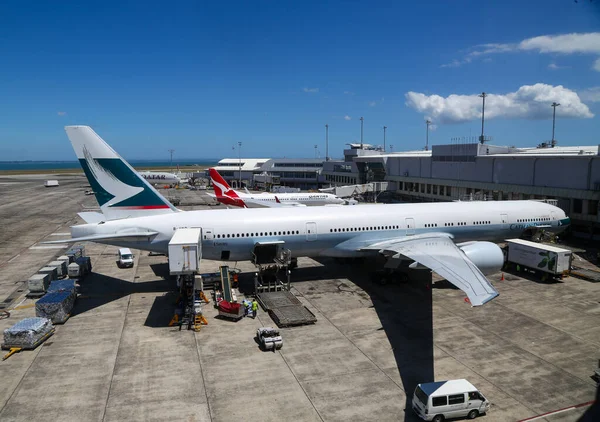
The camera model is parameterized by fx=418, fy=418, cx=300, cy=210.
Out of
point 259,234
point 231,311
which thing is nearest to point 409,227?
point 259,234

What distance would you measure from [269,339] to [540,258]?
74.4ft

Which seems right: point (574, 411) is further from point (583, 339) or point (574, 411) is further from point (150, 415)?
point (150, 415)

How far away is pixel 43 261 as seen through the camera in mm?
36594

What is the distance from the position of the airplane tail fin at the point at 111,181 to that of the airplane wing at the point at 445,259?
15881 millimetres

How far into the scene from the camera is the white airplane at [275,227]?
85.0ft

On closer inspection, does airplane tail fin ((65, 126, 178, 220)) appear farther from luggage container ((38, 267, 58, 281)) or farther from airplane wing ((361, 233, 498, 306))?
airplane wing ((361, 233, 498, 306))

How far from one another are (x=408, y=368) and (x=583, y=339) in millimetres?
9911

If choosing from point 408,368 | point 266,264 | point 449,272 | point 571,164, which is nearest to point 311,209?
point 266,264

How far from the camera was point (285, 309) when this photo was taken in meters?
24.5

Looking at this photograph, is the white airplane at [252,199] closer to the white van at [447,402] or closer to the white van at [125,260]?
the white van at [125,260]

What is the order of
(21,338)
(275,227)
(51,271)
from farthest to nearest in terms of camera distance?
(51,271)
(275,227)
(21,338)

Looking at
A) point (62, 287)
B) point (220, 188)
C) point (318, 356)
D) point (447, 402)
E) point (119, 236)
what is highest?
point (220, 188)

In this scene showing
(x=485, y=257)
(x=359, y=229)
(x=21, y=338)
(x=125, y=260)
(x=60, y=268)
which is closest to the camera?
(x=21, y=338)

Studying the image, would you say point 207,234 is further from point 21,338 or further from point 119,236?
point 21,338
